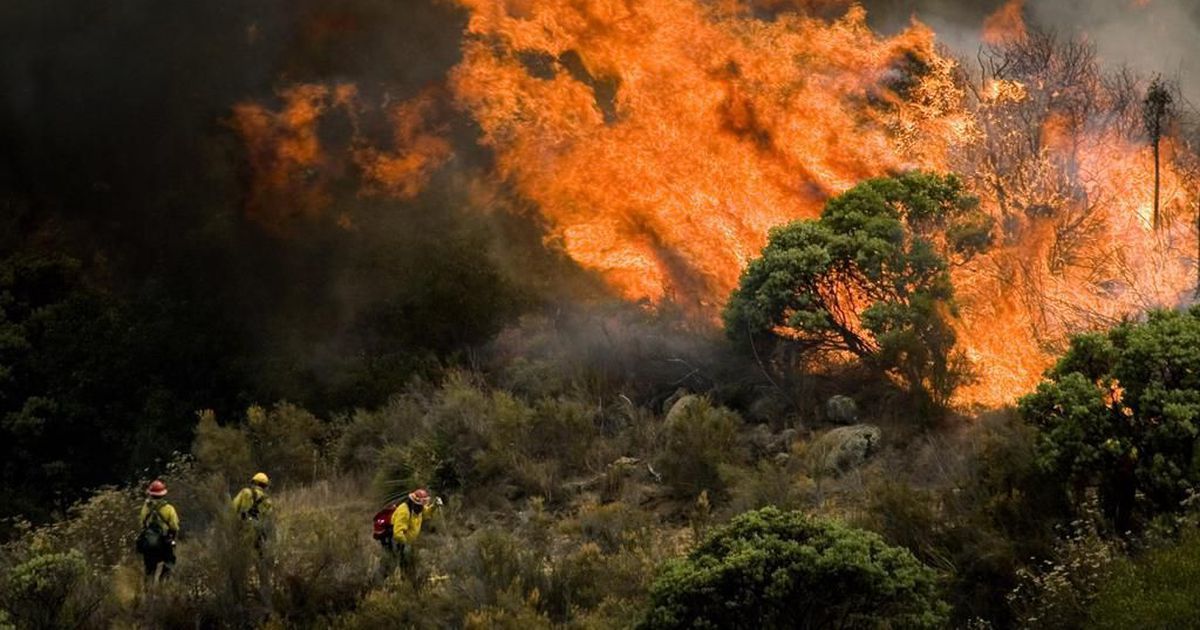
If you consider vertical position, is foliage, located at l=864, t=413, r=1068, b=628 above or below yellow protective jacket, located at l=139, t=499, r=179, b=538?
above

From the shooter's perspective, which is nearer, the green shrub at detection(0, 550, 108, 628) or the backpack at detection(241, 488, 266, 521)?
the green shrub at detection(0, 550, 108, 628)

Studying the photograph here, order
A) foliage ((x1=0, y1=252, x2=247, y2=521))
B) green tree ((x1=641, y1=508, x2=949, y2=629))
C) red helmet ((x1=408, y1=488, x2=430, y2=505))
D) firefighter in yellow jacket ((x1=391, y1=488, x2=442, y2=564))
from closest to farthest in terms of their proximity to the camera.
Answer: green tree ((x1=641, y1=508, x2=949, y2=629))
firefighter in yellow jacket ((x1=391, y1=488, x2=442, y2=564))
red helmet ((x1=408, y1=488, x2=430, y2=505))
foliage ((x1=0, y1=252, x2=247, y2=521))

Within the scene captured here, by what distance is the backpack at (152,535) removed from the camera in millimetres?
16203

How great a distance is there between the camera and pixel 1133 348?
48.7ft

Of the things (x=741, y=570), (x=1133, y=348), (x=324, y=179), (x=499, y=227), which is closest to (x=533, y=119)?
(x=499, y=227)

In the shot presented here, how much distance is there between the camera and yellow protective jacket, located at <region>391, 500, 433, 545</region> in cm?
1603

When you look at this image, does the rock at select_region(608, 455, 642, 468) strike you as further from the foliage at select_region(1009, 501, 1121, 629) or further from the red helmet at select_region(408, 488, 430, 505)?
the foliage at select_region(1009, 501, 1121, 629)

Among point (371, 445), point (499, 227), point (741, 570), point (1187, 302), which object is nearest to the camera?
point (741, 570)

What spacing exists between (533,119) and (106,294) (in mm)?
11143

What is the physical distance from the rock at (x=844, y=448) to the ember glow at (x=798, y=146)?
2.03 metres

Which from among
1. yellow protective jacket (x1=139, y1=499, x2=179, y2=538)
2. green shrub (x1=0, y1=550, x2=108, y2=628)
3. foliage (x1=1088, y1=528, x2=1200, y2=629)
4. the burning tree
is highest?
the burning tree

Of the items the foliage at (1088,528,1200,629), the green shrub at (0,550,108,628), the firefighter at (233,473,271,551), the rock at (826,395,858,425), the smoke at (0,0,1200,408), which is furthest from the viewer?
the smoke at (0,0,1200,408)

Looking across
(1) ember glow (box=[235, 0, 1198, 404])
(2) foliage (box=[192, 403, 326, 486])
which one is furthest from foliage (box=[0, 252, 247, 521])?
(1) ember glow (box=[235, 0, 1198, 404])

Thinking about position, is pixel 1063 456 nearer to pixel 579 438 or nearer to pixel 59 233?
pixel 579 438
